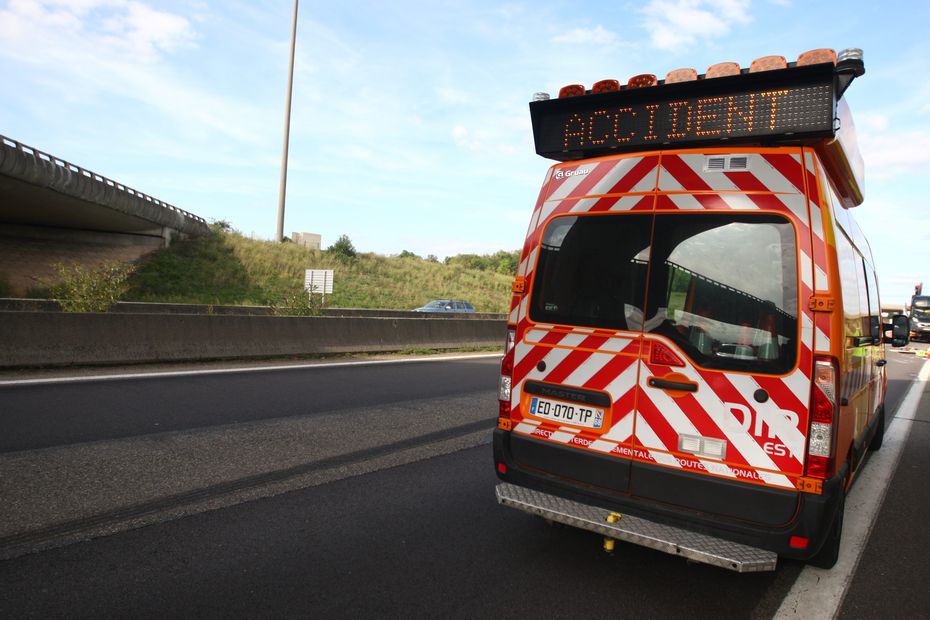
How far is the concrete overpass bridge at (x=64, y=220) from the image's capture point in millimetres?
26750

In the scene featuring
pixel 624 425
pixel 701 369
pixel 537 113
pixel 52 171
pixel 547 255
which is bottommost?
pixel 624 425

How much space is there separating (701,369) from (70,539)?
3.75 m

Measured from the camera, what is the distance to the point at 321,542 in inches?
153

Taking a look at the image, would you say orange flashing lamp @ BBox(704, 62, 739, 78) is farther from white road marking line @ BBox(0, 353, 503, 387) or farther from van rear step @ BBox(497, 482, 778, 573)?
white road marking line @ BBox(0, 353, 503, 387)

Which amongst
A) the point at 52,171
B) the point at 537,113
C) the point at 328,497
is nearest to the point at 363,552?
the point at 328,497

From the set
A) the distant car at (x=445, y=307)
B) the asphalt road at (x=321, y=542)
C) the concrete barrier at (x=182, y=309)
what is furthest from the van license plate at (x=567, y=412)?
the distant car at (x=445, y=307)

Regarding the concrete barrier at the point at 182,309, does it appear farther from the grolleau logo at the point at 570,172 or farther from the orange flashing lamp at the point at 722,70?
the orange flashing lamp at the point at 722,70

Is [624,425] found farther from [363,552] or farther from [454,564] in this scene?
[363,552]

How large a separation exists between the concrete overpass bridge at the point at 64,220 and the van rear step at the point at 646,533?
2796 centimetres

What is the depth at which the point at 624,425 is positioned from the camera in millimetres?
3648

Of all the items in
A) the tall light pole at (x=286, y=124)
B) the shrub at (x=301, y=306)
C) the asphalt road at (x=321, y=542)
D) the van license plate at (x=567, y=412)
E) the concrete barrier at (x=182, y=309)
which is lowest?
the concrete barrier at (x=182, y=309)

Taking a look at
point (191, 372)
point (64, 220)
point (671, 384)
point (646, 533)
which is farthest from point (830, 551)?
point (64, 220)

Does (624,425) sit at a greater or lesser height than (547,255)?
lesser

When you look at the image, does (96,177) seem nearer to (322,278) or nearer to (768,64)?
(322,278)
